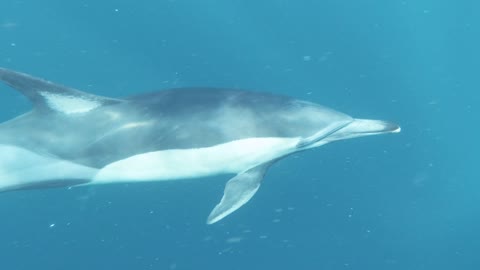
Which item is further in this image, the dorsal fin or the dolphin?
the dolphin

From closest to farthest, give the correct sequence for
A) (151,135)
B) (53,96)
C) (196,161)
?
(53,96), (151,135), (196,161)

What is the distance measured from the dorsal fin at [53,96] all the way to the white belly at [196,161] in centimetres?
78

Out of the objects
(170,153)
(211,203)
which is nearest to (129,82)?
(211,203)

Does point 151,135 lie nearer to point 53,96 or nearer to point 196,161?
point 196,161

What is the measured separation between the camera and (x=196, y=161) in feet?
22.0

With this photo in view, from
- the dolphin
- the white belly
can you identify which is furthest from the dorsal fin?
the white belly

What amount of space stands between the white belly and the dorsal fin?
0.78 metres

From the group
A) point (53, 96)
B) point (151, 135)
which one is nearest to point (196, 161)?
point (151, 135)

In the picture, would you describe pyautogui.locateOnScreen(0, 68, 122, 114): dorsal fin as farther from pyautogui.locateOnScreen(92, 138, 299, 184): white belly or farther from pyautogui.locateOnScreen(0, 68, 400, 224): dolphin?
pyautogui.locateOnScreen(92, 138, 299, 184): white belly

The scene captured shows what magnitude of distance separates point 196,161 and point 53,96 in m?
1.86

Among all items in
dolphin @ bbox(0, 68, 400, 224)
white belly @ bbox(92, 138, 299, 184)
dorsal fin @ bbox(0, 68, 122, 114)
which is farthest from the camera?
white belly @ bbox(92, 138, 299, 184)

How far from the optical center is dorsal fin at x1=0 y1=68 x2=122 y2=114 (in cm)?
580

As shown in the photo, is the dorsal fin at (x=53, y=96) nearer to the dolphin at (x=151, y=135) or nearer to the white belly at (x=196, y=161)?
the dolphin at (x=151, y=135)

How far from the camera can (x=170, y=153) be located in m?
6.54
